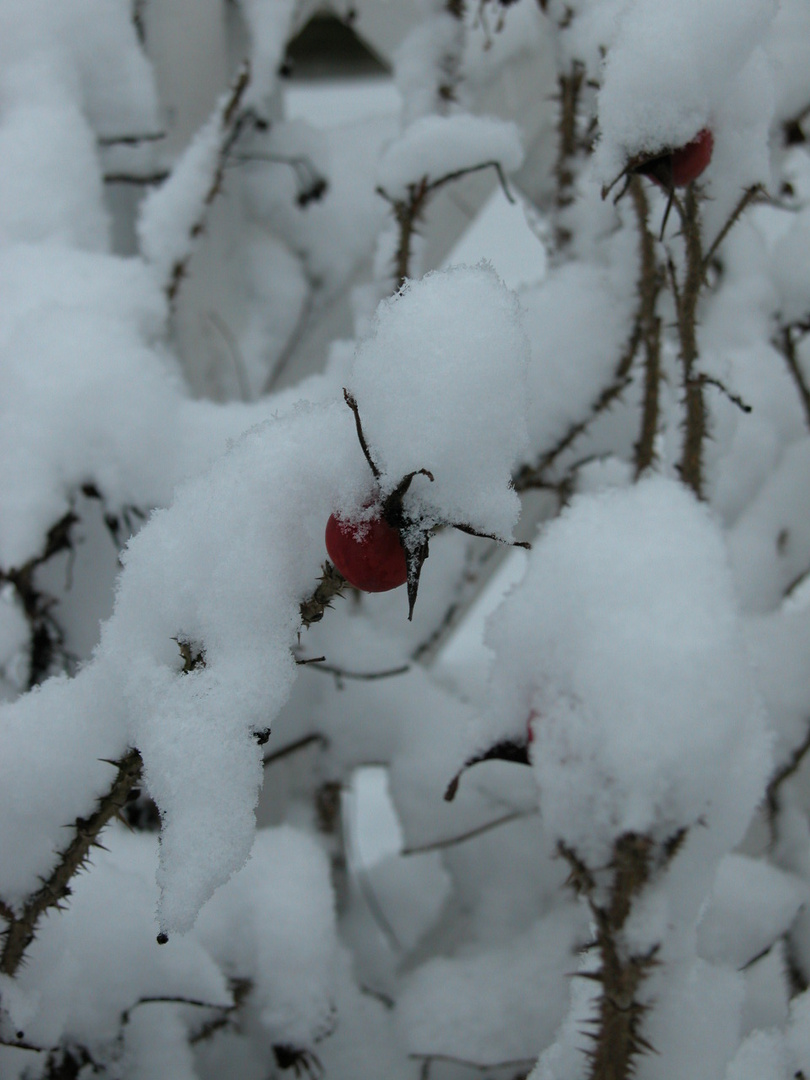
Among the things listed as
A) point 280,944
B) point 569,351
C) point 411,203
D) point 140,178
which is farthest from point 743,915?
point 140,178

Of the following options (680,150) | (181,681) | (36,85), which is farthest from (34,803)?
(36,85)

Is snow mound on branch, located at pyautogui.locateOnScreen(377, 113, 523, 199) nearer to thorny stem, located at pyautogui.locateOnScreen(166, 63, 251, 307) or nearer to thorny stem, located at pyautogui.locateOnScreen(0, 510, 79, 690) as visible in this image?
thorny stem, located at pyautogui.locateOnScreen(166, 63, 251, 307)

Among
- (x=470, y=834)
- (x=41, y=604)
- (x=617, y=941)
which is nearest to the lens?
(x=617, y=941)

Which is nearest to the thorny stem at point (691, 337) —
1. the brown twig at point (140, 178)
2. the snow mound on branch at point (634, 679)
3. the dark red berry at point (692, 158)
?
the dark red berry at point (692, 158)

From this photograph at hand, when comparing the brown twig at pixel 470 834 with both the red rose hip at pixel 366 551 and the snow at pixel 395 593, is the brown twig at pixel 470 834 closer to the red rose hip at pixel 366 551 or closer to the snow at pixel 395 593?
the snow at pixel 395 593

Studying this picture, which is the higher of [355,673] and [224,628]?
[224,628]

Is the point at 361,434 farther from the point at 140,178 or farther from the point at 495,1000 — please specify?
the point at 140,178

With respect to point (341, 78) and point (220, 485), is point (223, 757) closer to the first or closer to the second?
point (220, 485)
